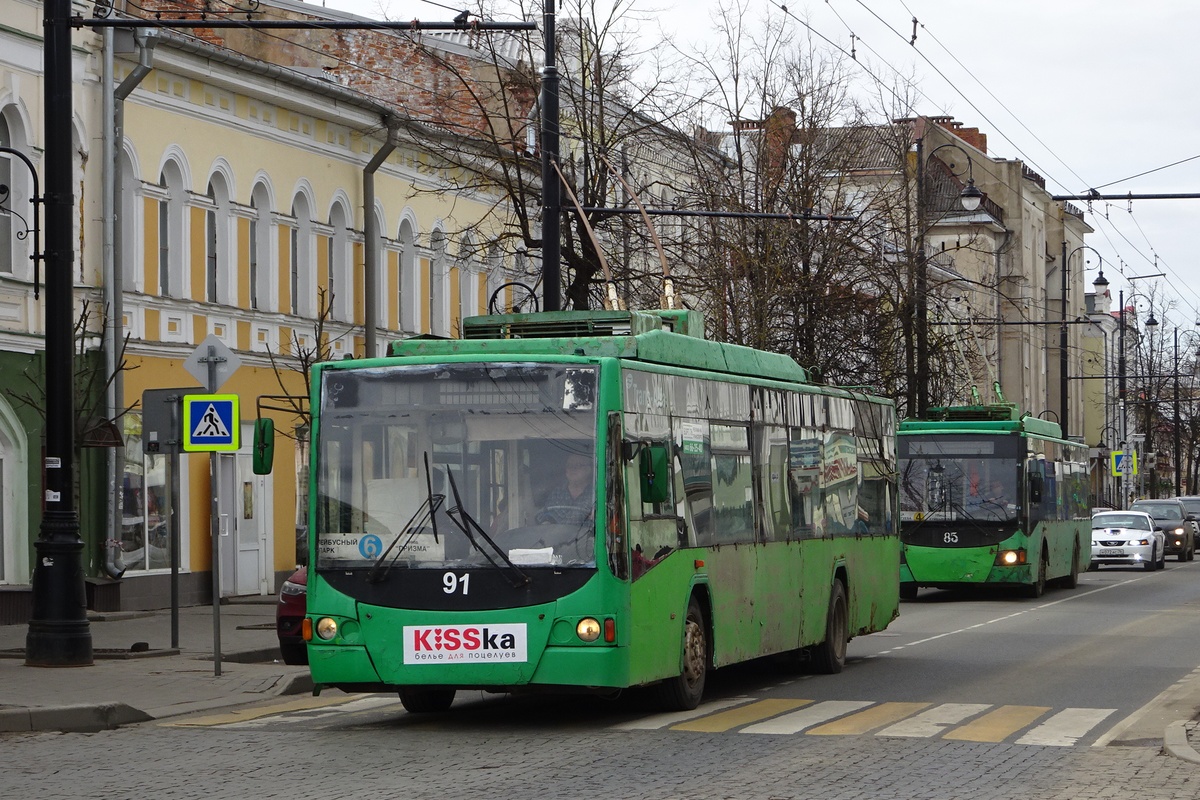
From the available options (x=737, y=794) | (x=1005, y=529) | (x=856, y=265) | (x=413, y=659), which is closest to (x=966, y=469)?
(x=1005, y=529)

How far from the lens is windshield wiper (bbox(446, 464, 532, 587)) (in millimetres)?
13000

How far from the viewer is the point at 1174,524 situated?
57531 mm

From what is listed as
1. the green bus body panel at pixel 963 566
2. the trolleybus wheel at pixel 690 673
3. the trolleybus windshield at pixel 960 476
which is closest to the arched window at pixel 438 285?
the trolleybus windshield at pixel 960 476

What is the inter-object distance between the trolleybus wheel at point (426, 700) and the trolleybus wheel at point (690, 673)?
1.63 meters

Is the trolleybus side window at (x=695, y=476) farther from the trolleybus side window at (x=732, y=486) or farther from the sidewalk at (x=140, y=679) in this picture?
the sidewalk at (x=140, y=679)

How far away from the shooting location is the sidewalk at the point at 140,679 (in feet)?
46.1

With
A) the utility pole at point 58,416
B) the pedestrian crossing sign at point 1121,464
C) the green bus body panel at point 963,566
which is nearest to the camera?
the utility pole at point 58,416

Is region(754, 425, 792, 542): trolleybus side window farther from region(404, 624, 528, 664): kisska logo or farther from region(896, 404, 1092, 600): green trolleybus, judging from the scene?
region(896, 404, 1092, 600): green trolleybus

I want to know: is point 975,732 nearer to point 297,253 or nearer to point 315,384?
point 315,384

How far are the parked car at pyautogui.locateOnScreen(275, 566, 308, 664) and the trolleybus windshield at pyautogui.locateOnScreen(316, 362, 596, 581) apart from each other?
17.5 feet

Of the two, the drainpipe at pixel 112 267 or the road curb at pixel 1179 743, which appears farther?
the drainpipe at pixel 112 267

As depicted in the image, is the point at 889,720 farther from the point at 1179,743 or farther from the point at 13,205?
the point at 13,205

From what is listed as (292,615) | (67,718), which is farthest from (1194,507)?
(67,718)

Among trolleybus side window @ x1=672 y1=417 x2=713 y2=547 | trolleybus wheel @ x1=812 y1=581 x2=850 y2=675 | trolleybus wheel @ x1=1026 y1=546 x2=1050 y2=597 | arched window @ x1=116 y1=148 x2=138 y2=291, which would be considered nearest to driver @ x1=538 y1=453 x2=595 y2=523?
trolleybus side window @ x1=672 y1=417 x2=713 y2=547
